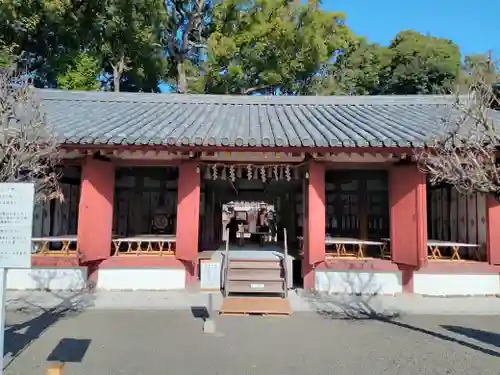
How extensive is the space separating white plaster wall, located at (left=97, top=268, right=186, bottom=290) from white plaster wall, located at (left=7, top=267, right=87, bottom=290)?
0.41 metres

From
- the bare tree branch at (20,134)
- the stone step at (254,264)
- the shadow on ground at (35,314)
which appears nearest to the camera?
the bare tree branch at (20,134)

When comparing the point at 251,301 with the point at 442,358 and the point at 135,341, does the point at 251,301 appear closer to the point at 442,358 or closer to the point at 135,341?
the point at 135,341

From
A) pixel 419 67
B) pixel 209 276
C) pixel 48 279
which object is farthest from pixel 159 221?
pixel 419 67

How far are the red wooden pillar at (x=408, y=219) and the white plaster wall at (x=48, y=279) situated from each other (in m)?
6.51

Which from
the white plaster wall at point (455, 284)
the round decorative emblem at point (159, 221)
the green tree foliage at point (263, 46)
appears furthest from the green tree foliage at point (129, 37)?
the white plaster wall at point (455, 284)

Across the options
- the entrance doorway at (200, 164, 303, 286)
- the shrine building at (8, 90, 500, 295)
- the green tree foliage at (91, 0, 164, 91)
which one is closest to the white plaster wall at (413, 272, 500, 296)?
the shrine building at (8, 90, 500, 295)

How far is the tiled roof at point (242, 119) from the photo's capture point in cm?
770

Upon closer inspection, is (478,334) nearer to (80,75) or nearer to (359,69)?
(80,75)

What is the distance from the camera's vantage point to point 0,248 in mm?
3637

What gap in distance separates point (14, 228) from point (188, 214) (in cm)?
484

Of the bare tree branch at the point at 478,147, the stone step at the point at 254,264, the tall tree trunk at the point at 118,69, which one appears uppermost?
the tall tree trunk at the point at 118,69

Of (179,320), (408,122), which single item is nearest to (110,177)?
(179,320)

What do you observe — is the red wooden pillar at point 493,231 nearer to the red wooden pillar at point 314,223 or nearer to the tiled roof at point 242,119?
the tiled roof at point 242,119

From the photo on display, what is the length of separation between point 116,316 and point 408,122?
746 cm
